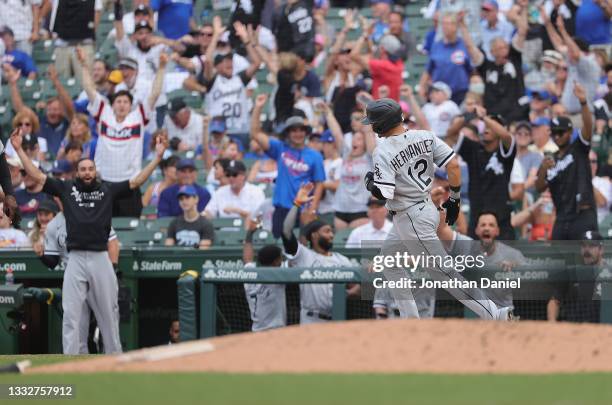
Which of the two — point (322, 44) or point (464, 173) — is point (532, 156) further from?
point (322, 44)

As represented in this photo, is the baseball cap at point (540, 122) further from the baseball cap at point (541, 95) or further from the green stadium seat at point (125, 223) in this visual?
the green stadium seat at point (125, 223)

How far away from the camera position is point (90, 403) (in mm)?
5008

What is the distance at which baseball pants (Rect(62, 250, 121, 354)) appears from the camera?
10.2 metres

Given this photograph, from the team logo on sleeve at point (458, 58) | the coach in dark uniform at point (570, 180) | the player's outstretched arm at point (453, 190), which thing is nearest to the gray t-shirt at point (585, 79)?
the team logo on sleeve at point (458, 58)

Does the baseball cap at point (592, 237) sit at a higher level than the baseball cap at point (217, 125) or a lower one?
lower

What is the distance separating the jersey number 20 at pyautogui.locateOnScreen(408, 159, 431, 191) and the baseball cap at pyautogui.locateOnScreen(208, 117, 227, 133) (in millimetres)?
5964

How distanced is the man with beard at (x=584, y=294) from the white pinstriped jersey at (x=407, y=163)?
238cm

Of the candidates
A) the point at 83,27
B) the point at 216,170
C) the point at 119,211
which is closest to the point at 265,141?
the point at 216,170

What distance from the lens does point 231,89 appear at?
14.4 m

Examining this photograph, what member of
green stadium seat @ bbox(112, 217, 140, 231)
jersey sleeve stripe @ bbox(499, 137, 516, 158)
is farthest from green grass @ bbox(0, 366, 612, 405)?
green stadium seat @ bbox(112, 217, 140, 231)

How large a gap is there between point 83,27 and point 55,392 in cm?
1103

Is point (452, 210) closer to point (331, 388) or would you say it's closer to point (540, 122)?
point (331, 388)

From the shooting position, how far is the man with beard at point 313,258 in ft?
33.8

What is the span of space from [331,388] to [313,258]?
5.24 meters
